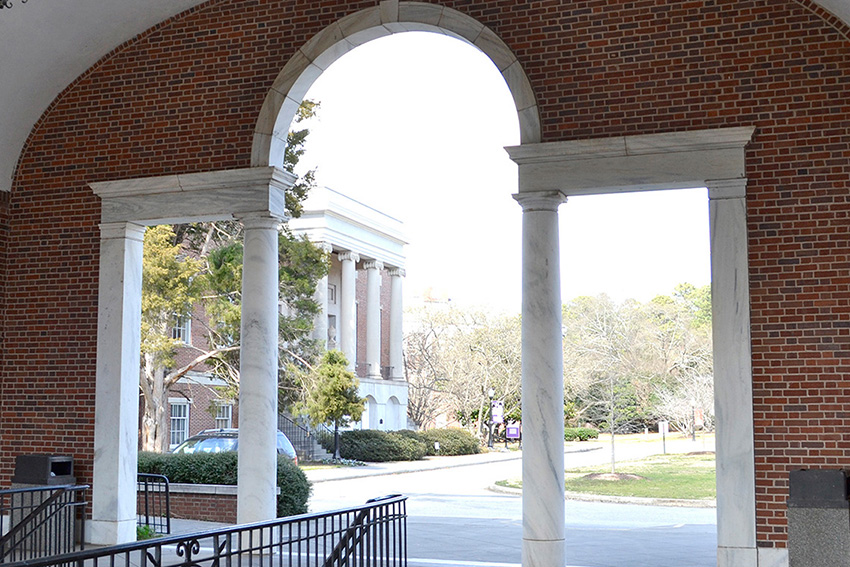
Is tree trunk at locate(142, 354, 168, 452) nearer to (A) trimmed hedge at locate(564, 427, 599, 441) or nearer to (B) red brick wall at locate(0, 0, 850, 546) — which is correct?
(B) red brick wall at locate(0, 0, 850, 546)

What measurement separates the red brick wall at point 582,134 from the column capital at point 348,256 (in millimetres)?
30092

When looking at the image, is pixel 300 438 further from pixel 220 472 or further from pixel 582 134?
pixel 582 134

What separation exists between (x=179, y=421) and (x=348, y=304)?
38.5 feet

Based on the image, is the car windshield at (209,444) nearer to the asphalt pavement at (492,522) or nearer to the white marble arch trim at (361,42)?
the asphalt pavement at (492,522)

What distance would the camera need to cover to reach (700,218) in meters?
43.5

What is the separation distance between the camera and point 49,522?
38.9 ft

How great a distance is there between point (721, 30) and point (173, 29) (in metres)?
7.16

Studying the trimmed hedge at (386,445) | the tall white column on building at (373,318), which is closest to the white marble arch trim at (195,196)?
the trimmed hedge at (386,445)

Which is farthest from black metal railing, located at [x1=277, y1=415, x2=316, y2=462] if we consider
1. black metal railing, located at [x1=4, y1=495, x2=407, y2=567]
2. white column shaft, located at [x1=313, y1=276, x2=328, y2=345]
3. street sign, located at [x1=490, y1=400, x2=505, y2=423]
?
black metal railing, located at [x1=4, y1=495, x2=407, y2=567]

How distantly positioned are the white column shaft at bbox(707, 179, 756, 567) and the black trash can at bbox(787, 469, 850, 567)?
0.52m

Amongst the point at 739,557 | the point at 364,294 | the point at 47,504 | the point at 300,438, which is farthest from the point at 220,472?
the point at 364,294

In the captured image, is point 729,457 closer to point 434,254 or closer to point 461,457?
point 461,457

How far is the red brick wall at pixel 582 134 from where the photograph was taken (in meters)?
9.92

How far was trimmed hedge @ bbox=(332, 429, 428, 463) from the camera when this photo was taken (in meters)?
36.2
